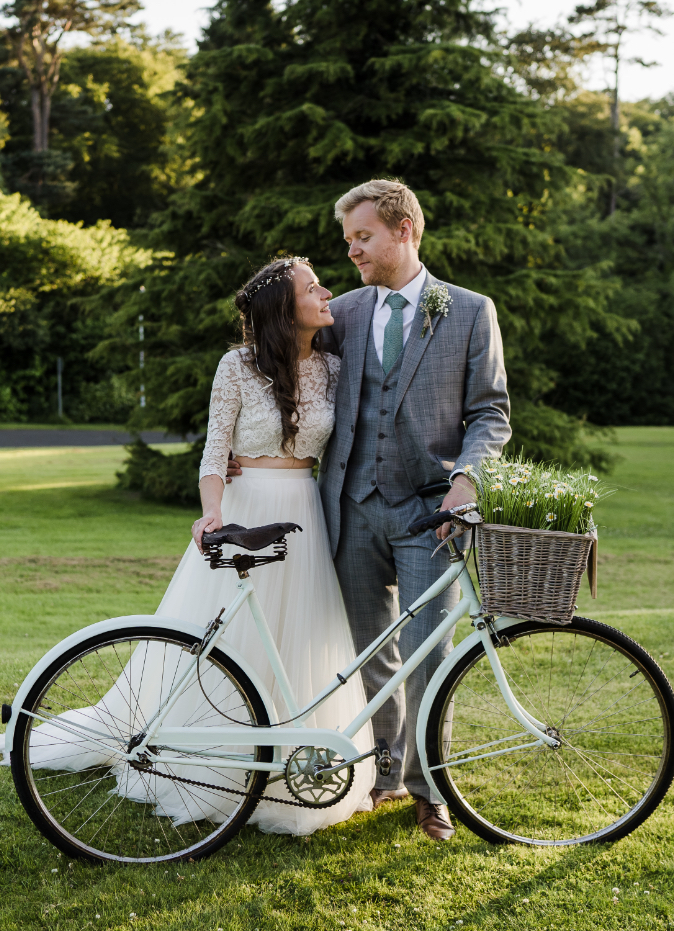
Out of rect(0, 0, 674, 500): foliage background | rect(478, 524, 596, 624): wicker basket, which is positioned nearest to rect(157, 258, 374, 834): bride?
rect(478, 524, 596, 624): wicker basket

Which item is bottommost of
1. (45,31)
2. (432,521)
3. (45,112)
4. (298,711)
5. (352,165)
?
(298,711)

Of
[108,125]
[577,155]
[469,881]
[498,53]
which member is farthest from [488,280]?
[108,125]

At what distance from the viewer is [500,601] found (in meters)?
2.51

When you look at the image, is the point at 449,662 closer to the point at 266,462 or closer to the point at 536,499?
the point at 536,499

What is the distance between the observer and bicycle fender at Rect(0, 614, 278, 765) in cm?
255

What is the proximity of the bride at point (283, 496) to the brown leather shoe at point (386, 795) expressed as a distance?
0.07m

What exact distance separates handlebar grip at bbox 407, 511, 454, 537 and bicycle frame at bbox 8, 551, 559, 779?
18 centimetres

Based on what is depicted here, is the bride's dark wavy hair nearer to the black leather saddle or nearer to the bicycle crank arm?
the black leather saddle

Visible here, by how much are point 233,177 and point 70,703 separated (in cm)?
911

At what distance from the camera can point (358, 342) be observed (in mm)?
3020

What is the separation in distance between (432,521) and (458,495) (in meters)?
0.17

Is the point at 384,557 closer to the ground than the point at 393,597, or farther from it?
farther from it

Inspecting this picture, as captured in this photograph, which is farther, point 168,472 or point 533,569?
point 168,472

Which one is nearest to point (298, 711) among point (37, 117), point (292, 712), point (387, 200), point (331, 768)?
point (292, 712)
